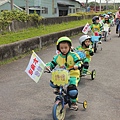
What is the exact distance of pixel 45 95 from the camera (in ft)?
17.7

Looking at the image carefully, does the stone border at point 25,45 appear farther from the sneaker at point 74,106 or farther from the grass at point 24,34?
the sneaker at point 74,106

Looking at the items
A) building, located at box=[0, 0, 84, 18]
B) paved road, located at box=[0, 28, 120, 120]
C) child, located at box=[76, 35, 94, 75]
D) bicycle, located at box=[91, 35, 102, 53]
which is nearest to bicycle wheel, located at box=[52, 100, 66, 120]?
paved road, located at box=[0, 28, 120, 120]

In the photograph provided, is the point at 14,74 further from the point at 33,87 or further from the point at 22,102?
the point at 22,102

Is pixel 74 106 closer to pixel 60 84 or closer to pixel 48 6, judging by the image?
pixel 60 84

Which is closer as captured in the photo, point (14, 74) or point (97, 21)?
point (14, 74)

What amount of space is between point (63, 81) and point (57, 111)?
437 mm

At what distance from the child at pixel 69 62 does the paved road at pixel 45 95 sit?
43cm

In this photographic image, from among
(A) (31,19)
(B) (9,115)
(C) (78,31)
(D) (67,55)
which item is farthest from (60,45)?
(C) (78,31)

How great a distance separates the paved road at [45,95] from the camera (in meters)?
4.46

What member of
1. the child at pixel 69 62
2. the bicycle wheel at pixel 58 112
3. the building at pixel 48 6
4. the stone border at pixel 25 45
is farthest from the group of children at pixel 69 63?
the building at pixel 48 6

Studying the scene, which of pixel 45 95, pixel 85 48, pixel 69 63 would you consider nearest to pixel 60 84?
pixel 69 63

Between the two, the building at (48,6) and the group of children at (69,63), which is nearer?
the group of children at (69,63)

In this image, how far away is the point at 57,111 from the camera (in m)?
3.99

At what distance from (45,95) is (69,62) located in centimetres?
121
